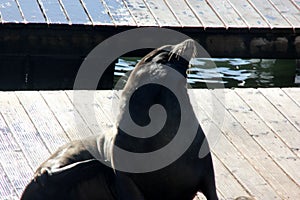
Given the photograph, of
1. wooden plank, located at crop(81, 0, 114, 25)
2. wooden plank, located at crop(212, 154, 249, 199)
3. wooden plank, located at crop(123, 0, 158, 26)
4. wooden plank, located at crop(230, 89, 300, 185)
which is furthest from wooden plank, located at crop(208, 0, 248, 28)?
wooden plank, located at crop(212, 154, 249, 199)

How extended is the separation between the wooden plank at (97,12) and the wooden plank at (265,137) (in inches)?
49.6

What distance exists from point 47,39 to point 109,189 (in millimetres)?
2891

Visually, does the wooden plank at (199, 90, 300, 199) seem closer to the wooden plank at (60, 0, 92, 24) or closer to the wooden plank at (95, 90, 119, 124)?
the wooden plank at (95, 90, 119, 124)

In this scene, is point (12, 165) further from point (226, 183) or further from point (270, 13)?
point (270, 13)

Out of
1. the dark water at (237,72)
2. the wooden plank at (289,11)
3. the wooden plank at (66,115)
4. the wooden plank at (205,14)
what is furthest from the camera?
the dark water at (237,72)

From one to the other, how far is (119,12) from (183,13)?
0.51 m

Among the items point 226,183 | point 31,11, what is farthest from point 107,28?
point 226,183

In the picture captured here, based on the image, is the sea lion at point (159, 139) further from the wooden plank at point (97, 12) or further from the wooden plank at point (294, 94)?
the wooden plank at point (97, 12)

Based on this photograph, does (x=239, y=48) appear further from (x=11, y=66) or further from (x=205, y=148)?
(x=205, y=148)

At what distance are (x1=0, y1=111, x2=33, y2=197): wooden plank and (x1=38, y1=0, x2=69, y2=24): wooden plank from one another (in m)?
1.61

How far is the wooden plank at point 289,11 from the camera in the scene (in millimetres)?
6611

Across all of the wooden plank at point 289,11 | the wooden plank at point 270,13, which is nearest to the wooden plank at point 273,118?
the wooden plank at point 270,13

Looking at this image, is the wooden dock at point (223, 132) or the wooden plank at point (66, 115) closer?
the wooden dock at point (223, 132)

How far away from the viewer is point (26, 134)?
4535mm
